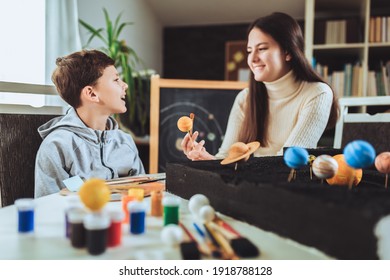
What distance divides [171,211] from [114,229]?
0.28 feet

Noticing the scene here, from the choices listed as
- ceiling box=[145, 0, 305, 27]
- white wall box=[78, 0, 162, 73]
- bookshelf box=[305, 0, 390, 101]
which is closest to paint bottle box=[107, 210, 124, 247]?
white wall box=[78, 0, 162, 73]

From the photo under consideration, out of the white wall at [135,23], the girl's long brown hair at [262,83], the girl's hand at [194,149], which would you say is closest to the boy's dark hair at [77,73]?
the girl's hand at [194,149]

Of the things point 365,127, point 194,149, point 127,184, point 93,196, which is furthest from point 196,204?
point 365,127

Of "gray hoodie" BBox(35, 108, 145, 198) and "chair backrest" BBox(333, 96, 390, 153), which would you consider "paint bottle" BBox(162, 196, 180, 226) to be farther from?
"chair backrest" BBox(333, 96, 390, 153)

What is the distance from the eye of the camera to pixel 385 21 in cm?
223

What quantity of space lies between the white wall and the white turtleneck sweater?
3.21ft

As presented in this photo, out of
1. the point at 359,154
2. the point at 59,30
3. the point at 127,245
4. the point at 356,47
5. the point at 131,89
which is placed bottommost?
the point at 127,245

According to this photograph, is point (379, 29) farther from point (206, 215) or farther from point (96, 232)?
point (96, 232)

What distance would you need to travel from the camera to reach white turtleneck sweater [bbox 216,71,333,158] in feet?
3.84

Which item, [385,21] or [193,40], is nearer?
[385,21]

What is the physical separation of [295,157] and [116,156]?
25.4 inches

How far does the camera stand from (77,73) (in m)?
0.97

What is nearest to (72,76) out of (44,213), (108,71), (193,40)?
(108,71)
